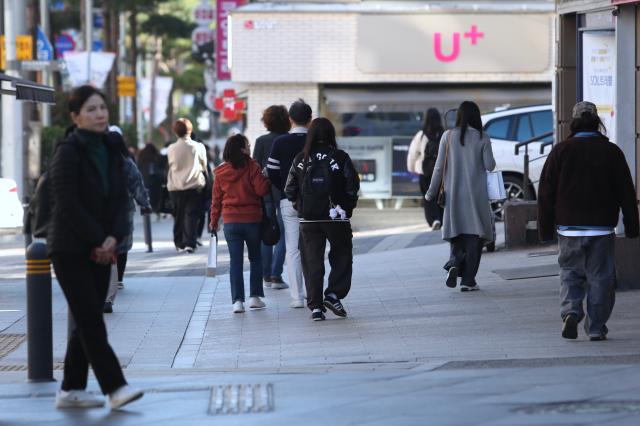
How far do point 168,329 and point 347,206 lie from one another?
1.81m

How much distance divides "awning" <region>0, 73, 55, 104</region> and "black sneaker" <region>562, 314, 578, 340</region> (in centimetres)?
770

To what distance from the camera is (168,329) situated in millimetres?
11719

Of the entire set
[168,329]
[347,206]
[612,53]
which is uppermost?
[612,53]

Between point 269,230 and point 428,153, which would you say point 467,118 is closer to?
point 269,230

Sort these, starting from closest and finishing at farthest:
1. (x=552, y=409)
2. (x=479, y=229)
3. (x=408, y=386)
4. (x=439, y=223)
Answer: (x=552, y=409) < (x=408, y=386) < (x=479, y=229) < (x=439, y=223)

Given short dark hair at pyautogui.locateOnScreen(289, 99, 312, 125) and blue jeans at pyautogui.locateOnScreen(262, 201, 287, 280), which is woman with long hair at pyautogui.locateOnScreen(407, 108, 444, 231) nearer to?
blue jeans at pyautogui.locateOnScreen(262, 201, 287, 280)

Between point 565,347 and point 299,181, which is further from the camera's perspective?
point 299,181

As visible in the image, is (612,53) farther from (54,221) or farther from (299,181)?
(54,221)

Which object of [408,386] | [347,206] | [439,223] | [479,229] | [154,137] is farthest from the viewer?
[154,137]

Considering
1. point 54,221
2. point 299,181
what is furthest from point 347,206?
point 54,221

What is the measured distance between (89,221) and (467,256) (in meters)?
6.32

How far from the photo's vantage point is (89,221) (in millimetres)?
7438

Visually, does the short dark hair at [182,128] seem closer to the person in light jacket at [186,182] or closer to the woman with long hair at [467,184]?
the person in light jacket at [186,182]

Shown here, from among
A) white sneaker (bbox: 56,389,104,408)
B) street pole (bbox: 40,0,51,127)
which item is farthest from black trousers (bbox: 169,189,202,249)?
street pole (bbox: 40,0,51,127)
